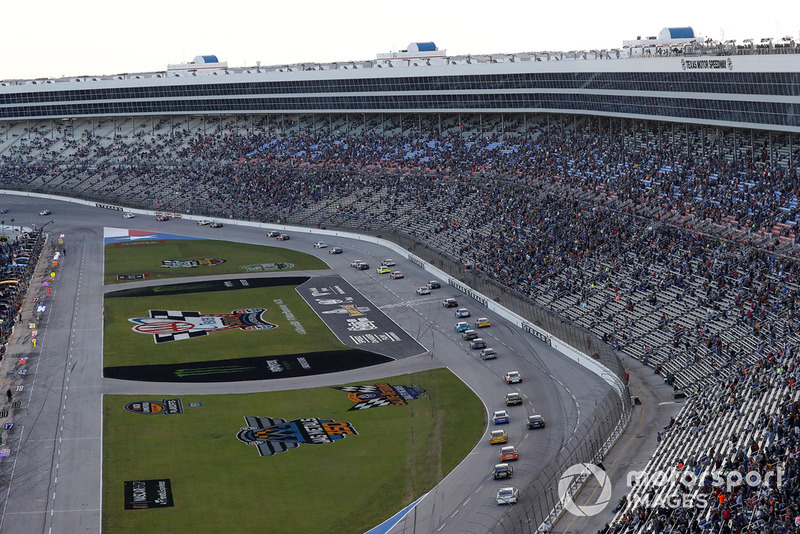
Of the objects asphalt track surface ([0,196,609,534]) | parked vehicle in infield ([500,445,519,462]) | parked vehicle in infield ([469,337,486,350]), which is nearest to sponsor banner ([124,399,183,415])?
asphalt track surface ([0,196,609,534])

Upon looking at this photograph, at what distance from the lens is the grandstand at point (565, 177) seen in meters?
54.2

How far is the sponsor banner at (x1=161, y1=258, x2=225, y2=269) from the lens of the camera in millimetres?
106625

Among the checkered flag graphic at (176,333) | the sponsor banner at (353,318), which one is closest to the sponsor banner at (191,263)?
the sponsor banner at (353,318)

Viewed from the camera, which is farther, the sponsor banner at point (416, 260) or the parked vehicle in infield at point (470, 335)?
the sponsor banner at point (416, 260)

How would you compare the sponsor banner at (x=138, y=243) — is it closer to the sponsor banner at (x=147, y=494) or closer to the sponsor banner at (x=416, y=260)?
the sponsor banner at (x=416, y=260)

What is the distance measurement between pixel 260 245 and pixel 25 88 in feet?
219

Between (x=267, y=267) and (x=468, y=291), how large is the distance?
2620 cm

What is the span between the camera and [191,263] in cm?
10756

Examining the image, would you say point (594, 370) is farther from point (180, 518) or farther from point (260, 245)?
point (260, 245)

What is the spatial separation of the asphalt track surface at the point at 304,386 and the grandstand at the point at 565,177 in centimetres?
604

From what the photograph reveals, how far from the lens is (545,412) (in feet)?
198

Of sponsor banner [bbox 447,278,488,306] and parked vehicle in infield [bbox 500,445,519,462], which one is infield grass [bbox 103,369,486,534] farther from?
sponsor banner [bbox 447,278,488,306]

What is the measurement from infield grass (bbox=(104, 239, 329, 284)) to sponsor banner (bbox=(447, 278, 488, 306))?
17.3 metres
